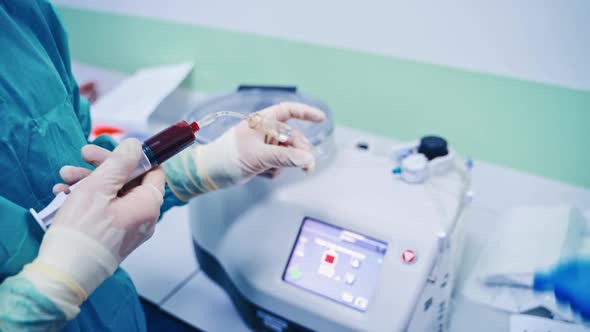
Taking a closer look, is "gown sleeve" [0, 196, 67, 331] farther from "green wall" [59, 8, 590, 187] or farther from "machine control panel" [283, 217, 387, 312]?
"green wall" [59, 8, 590, 187]

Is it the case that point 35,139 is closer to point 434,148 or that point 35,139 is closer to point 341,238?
point 341,238

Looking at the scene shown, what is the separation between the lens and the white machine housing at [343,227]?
0.72 metres

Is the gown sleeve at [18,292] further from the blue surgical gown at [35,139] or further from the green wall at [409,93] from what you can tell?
the green wall at [409,93]

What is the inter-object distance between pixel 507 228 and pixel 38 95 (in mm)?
931

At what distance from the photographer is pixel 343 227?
0.80m

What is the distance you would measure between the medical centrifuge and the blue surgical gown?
0.22 meters

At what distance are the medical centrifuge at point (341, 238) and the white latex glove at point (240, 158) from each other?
0.25 feet

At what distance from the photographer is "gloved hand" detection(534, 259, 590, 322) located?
536 millimetres

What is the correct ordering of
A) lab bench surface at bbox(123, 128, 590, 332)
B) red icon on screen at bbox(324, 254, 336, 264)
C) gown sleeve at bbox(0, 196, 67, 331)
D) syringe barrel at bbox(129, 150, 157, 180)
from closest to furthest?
gown sleeve at bbox(0, 196, 67, 331)
syringe barrel at bbox(129, 150, 157, 180)
red icon on screen at bbox(324, 254, 336, 264)
lab bench surface at bbox(123, 128, 590, 332)

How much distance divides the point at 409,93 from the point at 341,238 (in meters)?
0.49

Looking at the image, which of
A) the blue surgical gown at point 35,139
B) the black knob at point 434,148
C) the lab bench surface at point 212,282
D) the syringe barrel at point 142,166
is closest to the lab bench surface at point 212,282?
the lab bench surface at point 212,282

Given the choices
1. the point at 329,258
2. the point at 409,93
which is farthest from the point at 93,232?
the point at 409,93

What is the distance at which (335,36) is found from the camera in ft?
3.72

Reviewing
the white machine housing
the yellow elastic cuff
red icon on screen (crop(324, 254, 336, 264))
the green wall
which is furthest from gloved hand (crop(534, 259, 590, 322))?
the yellow elastic cuff
